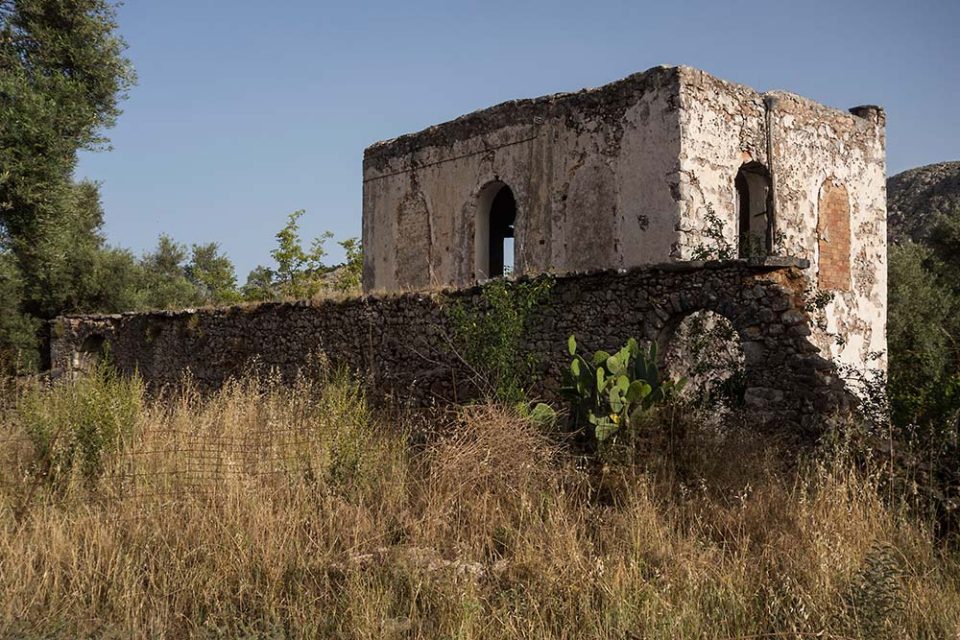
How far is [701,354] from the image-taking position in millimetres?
9000

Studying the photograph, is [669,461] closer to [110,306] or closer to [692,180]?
[692,180]

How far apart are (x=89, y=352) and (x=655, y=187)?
12.7 meters

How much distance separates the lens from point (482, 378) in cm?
860

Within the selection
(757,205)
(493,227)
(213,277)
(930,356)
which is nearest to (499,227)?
(493,227)

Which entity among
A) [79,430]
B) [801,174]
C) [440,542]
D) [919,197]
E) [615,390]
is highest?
[919,197]

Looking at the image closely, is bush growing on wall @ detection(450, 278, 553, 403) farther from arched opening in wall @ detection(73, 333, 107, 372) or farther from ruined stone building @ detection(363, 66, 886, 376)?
arched opening in wall @ detection(73, 333, 107, 372)

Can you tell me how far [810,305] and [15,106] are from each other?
10.1 metres

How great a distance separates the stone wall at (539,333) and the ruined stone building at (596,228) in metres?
0.03

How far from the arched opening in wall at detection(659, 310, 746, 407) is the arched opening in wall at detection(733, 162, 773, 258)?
296 centimetres

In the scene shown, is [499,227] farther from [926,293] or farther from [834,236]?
[926,293]

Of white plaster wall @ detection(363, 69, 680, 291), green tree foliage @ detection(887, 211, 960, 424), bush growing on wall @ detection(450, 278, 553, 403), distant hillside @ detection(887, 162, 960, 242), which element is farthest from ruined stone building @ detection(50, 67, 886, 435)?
distant hillside @ detection(887, 162, 960, 242)

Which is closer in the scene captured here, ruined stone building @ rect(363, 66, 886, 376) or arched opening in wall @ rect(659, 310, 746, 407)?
arched opening in wall @ rect(659, 310, 746, 407)

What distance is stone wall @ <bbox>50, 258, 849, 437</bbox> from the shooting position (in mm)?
7039

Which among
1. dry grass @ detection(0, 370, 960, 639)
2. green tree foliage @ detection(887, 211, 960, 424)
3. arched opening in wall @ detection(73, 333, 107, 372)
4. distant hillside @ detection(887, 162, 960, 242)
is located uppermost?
distant hillside @ detection(887, 162, 960, 242)
